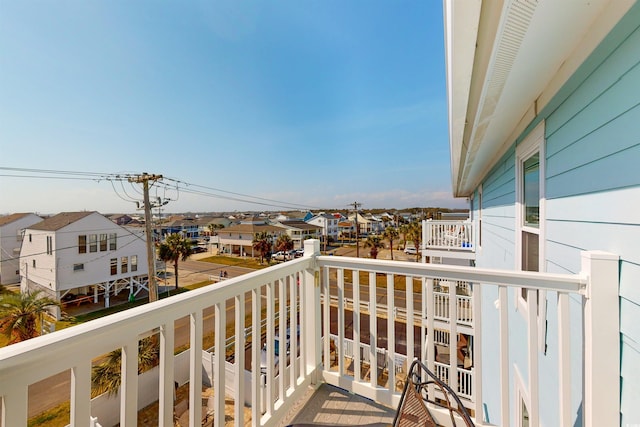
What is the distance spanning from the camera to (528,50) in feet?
4.20

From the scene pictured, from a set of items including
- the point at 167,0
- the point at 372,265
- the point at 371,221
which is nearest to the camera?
the point at 372,265

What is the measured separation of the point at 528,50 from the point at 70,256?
14802 millimetres

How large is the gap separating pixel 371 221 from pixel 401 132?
36.6 metres

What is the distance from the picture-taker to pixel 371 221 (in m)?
46.1

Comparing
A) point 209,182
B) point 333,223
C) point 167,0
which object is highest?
point 167,0

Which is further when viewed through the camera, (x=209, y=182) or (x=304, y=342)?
(x=209, y=182)

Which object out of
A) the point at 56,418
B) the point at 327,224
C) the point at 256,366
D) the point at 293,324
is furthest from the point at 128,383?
the point at 327,224

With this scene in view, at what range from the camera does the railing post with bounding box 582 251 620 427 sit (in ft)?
→ 3.58

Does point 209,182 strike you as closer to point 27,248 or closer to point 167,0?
point 27,248

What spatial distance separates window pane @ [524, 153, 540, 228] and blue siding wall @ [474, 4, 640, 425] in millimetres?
353

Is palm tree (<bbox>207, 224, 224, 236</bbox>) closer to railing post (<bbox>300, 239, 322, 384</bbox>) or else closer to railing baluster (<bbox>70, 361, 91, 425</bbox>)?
railing post (<bbox>300, 239, 322, 384</bbox>)

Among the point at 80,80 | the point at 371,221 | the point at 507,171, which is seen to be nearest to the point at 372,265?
the point at 507,171

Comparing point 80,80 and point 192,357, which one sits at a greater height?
point 80,80

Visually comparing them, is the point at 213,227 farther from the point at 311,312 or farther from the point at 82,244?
the point at 311,312
